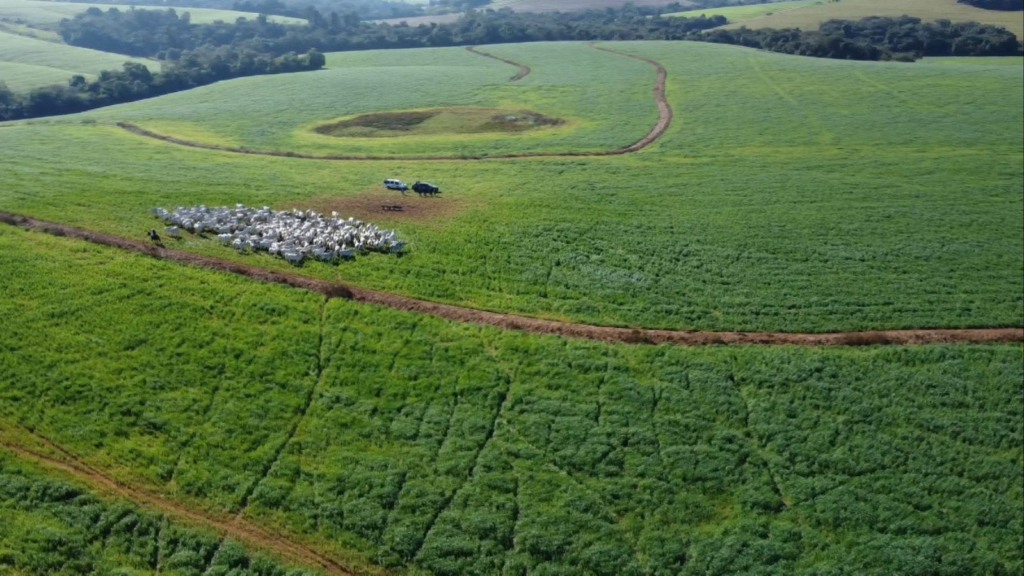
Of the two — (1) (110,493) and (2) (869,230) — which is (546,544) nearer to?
(1) (110,493)

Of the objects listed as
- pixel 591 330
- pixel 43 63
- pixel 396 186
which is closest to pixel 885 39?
pixel 396 186

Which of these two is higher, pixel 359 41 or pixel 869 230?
pixel 359 41

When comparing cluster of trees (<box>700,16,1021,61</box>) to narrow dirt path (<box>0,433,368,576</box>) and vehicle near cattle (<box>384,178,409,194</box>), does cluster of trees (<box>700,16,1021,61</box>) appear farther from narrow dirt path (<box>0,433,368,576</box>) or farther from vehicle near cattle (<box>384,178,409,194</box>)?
narrow dirt path (<box>0,433,368,576</box>)

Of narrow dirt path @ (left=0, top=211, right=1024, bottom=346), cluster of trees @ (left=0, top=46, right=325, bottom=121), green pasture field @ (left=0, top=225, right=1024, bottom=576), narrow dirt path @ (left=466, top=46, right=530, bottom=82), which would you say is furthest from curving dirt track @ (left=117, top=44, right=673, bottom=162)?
green pasture field @ (left=0, top=225, right=1024, bottom=576)

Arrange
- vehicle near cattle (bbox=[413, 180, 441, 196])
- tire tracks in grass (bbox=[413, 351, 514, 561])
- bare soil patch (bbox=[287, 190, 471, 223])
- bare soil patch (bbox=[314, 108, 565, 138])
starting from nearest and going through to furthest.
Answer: tire tracks in grass (bbox=[413, 351, 514, 561]) → bare soil patch (bbox=[287, 190, 471, 223]) → vehicle near cattle (bbox=[413, 180, 441, 196]) → bare soil patch (bbox=[314, 108, 565, 138])

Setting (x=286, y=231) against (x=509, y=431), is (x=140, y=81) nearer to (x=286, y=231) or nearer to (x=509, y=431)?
(x=286, y=231)

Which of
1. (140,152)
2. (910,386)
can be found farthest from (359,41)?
(910,386)
